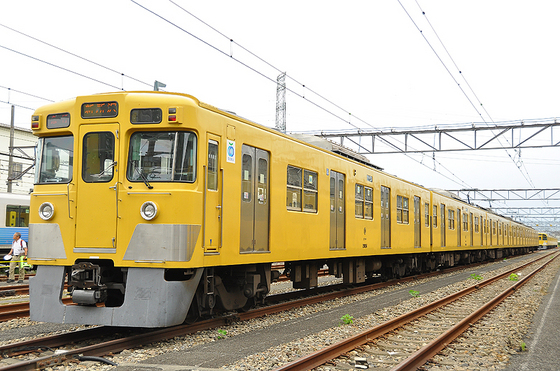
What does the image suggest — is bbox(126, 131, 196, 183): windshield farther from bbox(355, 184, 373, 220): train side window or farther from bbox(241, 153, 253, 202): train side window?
bbox(355, 184, 373, 220): train side window

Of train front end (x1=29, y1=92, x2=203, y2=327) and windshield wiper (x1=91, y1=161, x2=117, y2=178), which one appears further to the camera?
windshield wiper (x1=91, y1=161, x2=117, y2=178)

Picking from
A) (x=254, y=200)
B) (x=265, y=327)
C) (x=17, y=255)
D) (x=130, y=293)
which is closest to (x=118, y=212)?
(x=130, y=293)

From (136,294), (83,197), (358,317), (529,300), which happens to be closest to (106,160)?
(83,197)

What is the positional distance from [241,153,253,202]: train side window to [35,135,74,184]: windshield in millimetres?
2500

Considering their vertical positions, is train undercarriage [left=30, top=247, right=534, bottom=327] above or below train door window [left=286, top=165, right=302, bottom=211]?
below

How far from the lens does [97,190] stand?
23.4 feet

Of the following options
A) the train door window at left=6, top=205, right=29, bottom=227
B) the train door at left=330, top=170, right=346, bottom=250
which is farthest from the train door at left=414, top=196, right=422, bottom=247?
the train door window at left=6, top=205, right=29, bottom=227

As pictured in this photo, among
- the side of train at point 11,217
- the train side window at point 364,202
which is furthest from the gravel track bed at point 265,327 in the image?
the side of train at point 11,217

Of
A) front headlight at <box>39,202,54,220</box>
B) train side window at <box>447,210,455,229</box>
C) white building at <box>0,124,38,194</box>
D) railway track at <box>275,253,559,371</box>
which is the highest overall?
white building at <box>0,124,38,194</box>

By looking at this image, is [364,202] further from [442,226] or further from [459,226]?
[459,226]

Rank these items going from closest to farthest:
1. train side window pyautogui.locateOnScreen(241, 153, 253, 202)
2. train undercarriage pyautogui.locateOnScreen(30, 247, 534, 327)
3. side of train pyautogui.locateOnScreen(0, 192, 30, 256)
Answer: train undercarriage pyautogui.locateOnScreen(30, 247, 534, 327)
train side window pyautogui.locateOnScreen(241, 153, 253, 202)
side of train pyautogui.locateOnScreen(0, 192, 30, 256)

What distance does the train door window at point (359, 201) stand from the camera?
42.2 feet

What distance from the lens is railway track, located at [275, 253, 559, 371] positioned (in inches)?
233

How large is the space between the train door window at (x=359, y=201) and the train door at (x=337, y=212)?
2.99 feet
